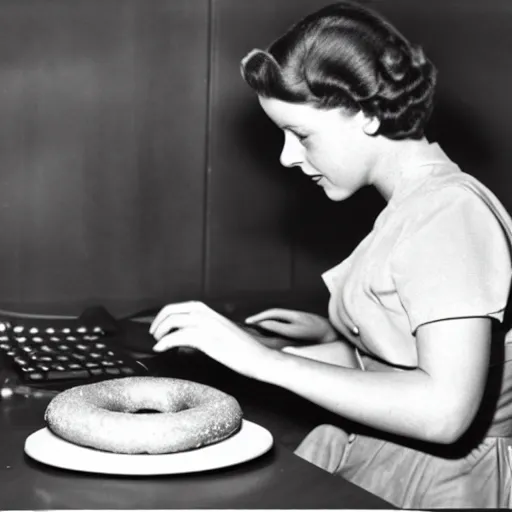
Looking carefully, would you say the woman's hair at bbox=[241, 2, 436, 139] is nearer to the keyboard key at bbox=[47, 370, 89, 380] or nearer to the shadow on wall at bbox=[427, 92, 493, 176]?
the keyboard key at bbox=[47, 370, 89, 380]

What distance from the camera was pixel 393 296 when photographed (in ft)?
3.59

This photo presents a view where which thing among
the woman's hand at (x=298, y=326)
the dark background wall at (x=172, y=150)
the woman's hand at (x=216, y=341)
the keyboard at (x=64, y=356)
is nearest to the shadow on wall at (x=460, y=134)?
the dark background wall at (x=172, y=150)

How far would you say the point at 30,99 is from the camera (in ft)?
6.35

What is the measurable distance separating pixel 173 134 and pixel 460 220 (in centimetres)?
109

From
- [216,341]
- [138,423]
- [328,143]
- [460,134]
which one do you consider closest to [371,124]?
[328,143]

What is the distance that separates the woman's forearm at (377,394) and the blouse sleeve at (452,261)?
70mm

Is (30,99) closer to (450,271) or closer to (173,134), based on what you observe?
(173,134)

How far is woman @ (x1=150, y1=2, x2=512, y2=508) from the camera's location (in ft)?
3.23

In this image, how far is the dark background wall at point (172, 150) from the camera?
194 centimetres

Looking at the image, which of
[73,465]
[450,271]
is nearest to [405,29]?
[450,271]

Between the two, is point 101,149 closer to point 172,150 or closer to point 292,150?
point 172,150

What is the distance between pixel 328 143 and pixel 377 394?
334 mm

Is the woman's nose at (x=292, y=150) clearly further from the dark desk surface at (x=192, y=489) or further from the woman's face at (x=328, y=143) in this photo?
the dark desk surface at (x=192, y=489)

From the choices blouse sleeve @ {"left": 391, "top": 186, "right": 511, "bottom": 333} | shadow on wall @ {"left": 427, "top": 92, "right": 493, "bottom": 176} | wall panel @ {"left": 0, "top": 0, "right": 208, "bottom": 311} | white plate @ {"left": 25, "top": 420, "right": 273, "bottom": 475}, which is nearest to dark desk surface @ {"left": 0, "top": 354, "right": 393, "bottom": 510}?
white plate @ {"left": 25, "top": 420, "right": 273, "bottom": 475}
